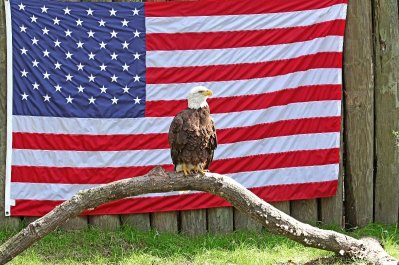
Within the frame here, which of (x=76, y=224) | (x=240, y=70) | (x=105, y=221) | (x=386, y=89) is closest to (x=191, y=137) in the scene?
(x=240, y=70)

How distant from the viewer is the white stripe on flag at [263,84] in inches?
255

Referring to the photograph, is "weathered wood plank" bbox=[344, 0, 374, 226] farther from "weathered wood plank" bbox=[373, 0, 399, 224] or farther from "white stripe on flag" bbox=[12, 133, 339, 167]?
"white stripe on flag" bbox=[12, 133, 339, 167]

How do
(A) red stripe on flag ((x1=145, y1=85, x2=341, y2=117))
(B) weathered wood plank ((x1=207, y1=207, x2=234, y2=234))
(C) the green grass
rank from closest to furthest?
(C) the green grass
(A) red stripe on flag ((x1=145, y1=85, x2=341, y2=117))
(B) weathered wood plank ((x1=207, y1=207, x2=234, y2=234))

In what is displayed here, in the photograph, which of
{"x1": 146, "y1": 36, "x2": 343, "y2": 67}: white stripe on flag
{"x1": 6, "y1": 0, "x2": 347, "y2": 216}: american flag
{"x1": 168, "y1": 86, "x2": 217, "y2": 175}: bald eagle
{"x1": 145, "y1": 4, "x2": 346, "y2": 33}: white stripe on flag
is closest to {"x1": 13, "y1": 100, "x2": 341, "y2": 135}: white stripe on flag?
{"x1": 6, "y1": 0, "x2": 347, "y2": 216}: american flag

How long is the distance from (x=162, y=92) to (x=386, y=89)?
90.4 inches

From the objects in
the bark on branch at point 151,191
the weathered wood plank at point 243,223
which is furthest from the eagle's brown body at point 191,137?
the weathered wood plank at point 243,223

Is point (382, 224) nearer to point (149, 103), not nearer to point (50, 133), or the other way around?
point (149, 103)

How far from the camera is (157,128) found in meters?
6.45

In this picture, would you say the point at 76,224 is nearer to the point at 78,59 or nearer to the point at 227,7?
the point at 78,59

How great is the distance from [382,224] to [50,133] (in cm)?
350

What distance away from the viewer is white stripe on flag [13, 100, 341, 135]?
20.9 ft

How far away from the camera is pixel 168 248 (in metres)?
6.25

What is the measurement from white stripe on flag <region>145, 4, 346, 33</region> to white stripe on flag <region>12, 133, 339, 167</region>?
1132 millimetres

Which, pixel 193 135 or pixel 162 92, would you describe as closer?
pixel 193 135
